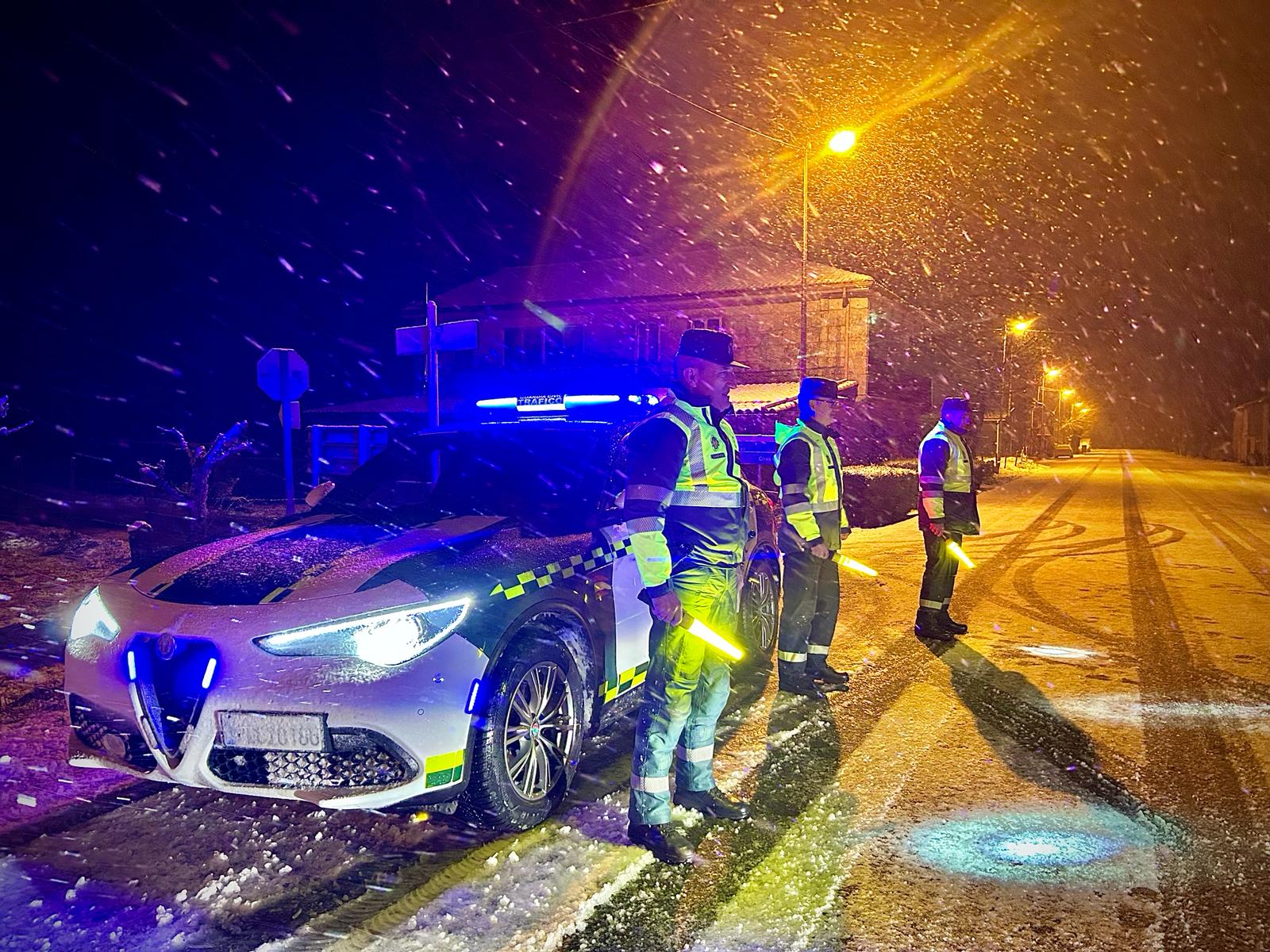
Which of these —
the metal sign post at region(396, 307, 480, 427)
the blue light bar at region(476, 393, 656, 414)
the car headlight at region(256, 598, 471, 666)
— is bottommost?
the car headlight at region(256, 598, 471, 666)

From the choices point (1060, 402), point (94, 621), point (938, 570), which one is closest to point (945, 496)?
point (938, 570)

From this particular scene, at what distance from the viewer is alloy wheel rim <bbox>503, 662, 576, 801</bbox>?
356cm

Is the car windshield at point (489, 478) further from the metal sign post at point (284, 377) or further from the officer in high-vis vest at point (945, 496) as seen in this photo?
the metal sign post at point (284, 377)

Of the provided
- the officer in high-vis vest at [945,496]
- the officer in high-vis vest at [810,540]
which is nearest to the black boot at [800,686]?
the officer in high-vis vest at [810,540]

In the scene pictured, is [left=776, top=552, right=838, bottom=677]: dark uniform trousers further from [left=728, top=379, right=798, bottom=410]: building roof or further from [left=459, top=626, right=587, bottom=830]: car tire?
[left=728, top=379, right=798, bottom=410]: building roof

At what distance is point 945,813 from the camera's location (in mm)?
3896

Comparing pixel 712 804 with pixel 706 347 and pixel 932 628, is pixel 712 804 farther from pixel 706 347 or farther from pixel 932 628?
pixel 932 628

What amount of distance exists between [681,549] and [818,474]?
93.9 inches

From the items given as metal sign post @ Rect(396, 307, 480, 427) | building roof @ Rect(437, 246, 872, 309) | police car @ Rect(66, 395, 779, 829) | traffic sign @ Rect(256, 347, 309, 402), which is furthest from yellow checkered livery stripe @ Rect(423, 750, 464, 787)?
building roof @ Rect(437, 246, 872, 309)

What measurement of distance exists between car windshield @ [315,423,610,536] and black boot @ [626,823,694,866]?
1.38 m

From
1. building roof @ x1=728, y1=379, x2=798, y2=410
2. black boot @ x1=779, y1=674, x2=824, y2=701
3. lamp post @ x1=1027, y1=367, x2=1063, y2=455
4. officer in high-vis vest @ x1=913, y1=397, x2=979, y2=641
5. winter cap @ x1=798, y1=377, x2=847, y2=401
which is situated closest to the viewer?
black boot @ x1=779, y1=674, x2=824, y2=701

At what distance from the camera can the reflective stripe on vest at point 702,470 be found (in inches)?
142

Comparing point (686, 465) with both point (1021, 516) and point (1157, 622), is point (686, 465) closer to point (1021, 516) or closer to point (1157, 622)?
point (1157, 622)

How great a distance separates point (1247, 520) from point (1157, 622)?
12962 millimetres
